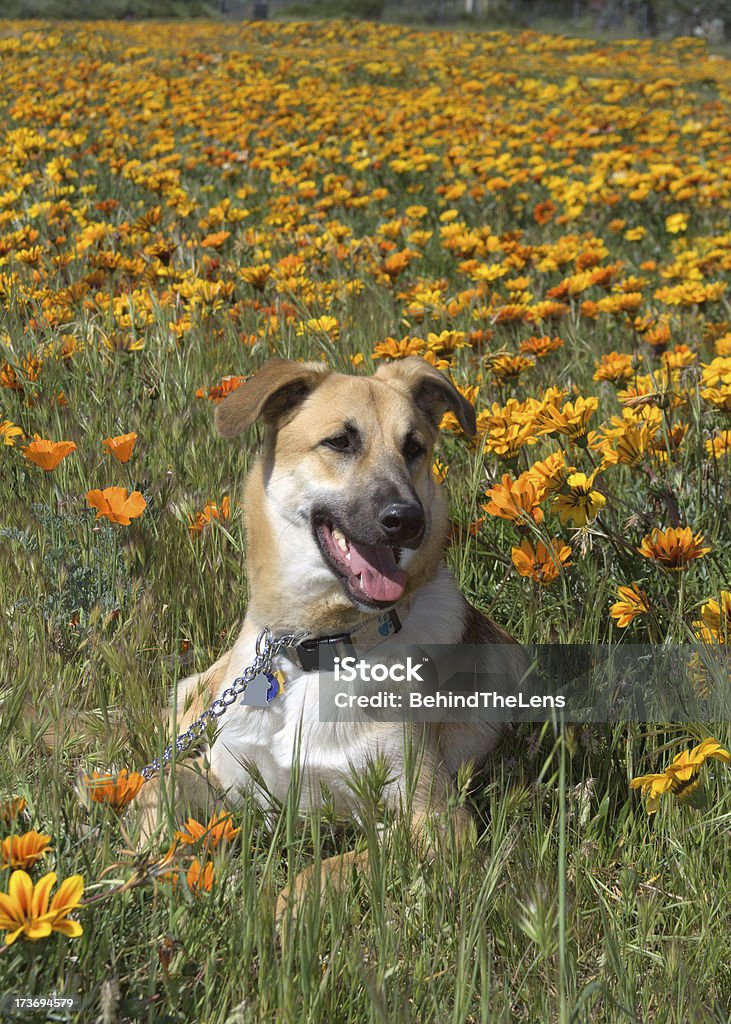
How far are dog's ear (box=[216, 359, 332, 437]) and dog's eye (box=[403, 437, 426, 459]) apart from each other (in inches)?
14.3

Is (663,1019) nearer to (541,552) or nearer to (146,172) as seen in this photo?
(541,552)

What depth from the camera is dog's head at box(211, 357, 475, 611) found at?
9.32ft

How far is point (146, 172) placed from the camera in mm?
7473

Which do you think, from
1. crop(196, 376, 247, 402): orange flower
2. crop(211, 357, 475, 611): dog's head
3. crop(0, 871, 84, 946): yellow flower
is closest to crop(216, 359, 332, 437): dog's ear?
crop(211, 357, 475, 611): dog's head

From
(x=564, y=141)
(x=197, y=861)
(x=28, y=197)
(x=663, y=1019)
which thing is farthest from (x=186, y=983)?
(x=564, y=141)

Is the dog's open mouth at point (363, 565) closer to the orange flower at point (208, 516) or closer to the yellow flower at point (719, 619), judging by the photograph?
the orange flower at point (208, 516)

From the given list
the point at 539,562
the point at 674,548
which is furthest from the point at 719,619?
the point at 539,562

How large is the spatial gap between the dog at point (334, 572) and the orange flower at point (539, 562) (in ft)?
0.79

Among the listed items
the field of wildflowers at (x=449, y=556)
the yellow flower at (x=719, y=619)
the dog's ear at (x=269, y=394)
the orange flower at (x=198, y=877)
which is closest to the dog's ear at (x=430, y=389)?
the field of wildflowers at (x=449, y=556)

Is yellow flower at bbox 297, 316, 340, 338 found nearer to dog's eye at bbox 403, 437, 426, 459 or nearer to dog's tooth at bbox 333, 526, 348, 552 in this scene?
dog's eye at bbox 403, 437, 426, 459

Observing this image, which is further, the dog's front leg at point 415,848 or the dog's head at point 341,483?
the dog's head at point 341,483

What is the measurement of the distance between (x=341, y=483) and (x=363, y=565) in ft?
0.92

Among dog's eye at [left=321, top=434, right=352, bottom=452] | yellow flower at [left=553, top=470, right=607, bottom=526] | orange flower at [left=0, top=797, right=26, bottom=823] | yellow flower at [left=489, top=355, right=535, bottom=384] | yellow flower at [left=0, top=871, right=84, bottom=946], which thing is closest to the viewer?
yellow flower at [left=0, top=871, right=84, bottom=946]

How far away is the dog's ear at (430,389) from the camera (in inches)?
125
